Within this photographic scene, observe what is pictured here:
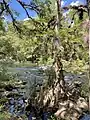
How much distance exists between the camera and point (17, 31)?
1638 cm

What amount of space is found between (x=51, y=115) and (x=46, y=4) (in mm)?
5558

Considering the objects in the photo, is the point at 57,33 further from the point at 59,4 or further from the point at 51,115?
the point at 51,115

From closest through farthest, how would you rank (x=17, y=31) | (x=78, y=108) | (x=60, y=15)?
1. (x=78, y=108)
2. (x=60, y=15)
3. (x=17, y=31)

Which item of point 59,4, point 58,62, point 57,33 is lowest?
point 58,62

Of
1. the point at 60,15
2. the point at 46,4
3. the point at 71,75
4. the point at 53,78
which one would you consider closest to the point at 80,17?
the point at 60,15

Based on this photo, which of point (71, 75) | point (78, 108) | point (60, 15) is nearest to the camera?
point (78, 108)

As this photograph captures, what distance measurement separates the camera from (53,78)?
48.3 ft

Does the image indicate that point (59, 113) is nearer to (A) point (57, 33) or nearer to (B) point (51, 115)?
(B) point (51, 115)

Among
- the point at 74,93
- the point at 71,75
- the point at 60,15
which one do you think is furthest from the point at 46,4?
the point at 71,75

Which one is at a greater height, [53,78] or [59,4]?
[59,4]

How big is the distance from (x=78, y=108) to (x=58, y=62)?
2.25 metres

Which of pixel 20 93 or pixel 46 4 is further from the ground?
pixel 46 4

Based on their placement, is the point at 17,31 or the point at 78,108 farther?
the point at 17,31

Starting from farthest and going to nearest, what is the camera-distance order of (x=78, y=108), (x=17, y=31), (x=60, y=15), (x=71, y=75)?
(x=71, y=75), (x=17, y=31), (x=60, y=15), (x=78, y=108)
